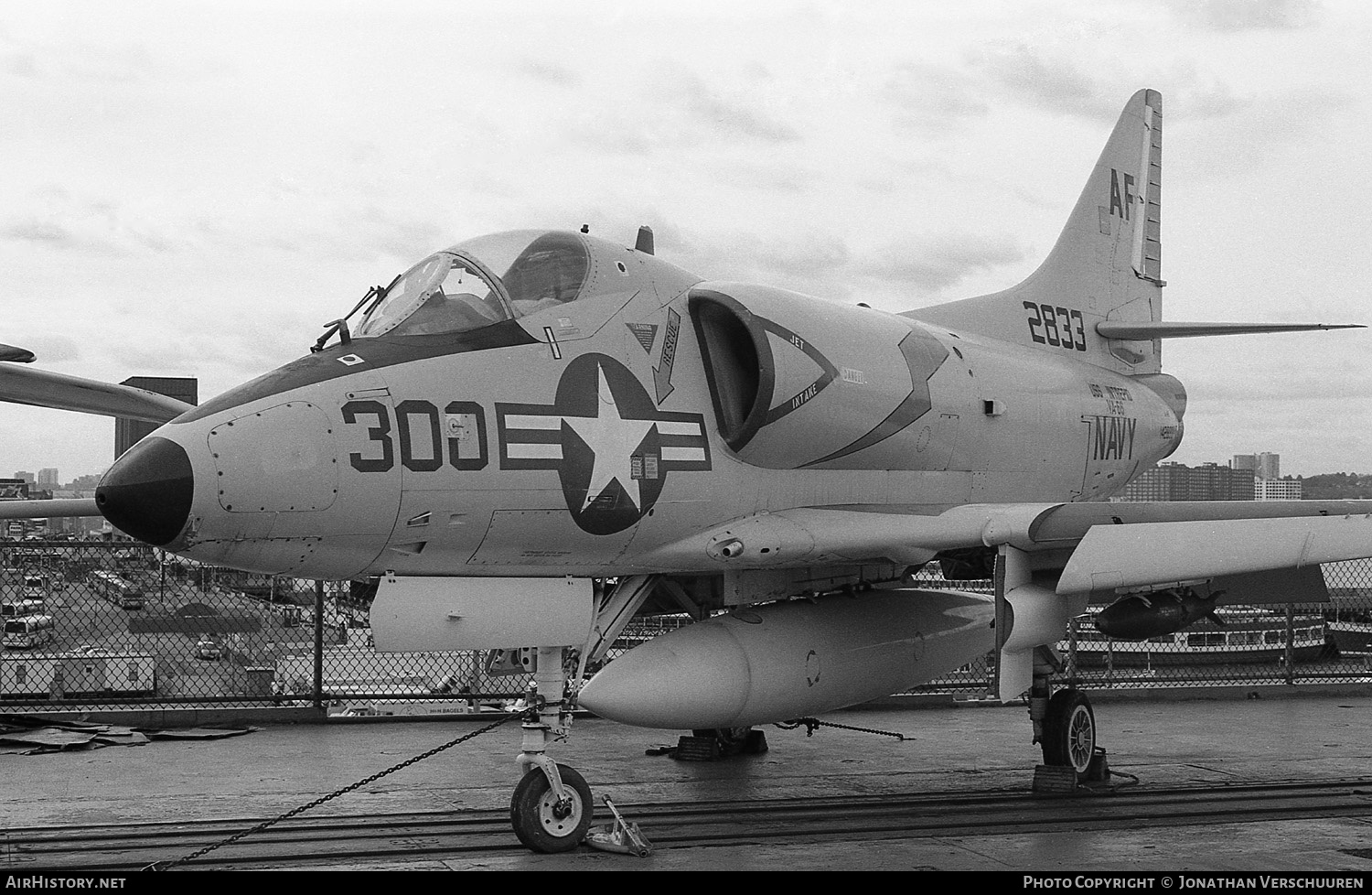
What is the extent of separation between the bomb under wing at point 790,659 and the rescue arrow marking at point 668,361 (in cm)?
152

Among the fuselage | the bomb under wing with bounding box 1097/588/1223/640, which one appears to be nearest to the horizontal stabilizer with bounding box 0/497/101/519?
the fuselage

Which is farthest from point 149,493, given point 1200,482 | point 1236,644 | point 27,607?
point 1200,482

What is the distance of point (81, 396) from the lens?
348 inches

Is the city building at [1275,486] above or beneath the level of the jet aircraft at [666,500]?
above

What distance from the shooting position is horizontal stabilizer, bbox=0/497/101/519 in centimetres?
964

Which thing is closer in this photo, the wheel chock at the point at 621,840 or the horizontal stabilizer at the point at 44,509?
the wheel chock at the point at 621,840

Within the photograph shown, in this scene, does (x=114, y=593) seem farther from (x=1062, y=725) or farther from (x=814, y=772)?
(x=1062, y=725)

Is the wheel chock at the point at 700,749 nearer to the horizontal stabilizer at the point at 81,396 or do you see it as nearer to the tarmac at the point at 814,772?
the tarmac at the point at 814,772

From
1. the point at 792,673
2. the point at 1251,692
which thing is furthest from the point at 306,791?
the point at 1251,692

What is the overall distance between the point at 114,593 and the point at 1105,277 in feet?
32.6

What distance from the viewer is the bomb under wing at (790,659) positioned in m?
8.08

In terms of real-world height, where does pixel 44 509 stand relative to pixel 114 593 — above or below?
above

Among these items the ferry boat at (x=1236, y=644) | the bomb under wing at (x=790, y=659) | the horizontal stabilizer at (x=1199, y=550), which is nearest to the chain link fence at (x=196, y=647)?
the bomb under wing at (x=790, y=659)

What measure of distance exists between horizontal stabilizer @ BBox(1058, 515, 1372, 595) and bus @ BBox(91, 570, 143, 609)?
868cm
